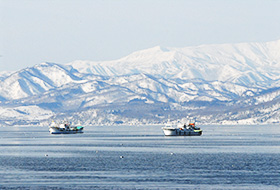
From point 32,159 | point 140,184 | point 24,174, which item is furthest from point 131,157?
point 140,184

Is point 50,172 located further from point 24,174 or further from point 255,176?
point 255,176

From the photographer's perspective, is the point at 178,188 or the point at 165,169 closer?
the point at 178,188

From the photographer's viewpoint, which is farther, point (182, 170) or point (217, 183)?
point (182, 170)

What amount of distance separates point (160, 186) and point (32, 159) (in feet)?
261

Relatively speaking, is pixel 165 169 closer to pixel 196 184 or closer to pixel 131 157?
pixel 196 184

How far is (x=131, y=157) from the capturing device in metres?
200

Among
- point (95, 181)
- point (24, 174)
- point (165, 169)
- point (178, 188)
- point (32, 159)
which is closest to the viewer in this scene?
point (178, 188)

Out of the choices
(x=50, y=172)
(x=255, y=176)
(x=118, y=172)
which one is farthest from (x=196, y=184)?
(x=50, y=172)

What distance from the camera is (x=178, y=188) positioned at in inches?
4724

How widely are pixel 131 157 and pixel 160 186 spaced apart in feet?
254

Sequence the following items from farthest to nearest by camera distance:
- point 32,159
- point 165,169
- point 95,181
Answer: point 32,159
point 165,169
point 95,181

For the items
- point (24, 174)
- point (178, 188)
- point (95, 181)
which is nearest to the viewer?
point (178, 188)

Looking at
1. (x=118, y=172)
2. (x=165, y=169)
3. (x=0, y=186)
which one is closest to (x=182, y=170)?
(x=165, y=169)

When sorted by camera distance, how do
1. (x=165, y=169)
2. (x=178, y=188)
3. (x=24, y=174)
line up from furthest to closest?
(x=165, y=169), (x=24, y=174), (x=178, y=188)
